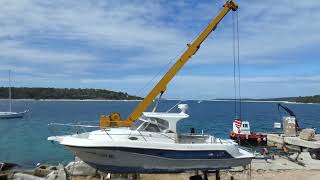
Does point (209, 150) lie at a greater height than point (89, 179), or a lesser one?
greater

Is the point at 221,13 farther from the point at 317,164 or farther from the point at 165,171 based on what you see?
the point at 317,164

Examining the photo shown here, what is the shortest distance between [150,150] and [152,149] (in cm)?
10

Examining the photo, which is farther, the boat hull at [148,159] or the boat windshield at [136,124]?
the boat windshield at [136,124]

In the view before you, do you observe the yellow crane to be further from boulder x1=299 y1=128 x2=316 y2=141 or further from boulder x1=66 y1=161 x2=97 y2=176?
boulder x1=299 y1=128 x2=316 y2=141

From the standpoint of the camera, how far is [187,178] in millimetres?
25016

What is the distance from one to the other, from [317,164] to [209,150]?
10.2 metres

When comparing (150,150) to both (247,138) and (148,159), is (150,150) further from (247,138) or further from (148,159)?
(247,138)

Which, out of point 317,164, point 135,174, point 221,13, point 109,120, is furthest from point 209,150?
point 317,164

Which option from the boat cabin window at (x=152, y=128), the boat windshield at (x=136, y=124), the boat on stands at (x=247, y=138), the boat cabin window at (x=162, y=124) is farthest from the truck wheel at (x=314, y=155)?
the boat on stands at (x=247, y=138)

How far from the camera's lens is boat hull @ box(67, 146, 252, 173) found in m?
20.5

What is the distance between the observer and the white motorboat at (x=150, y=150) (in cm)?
2048

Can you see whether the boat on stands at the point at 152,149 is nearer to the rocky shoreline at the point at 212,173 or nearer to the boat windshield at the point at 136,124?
the boat windshield at the point at 136,124

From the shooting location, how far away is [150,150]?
67.7ft

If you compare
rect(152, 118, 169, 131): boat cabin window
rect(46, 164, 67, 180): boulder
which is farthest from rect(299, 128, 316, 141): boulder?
rect(46, 164, 67, 180): boulder
